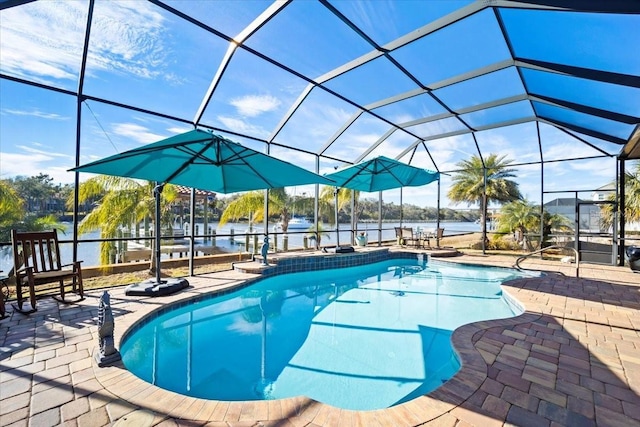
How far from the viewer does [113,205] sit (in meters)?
7.85

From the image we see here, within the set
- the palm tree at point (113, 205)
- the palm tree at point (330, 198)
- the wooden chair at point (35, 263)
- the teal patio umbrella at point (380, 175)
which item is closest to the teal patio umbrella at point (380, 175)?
the teal patio umbrella at point (380, 175)

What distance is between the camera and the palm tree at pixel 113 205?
297 inches

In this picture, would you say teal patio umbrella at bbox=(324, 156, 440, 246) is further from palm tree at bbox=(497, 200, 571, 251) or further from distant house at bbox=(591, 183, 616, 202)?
palm tree at bbox=(497, 200, 571, 251)

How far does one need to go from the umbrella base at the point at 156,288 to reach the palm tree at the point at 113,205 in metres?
2.56

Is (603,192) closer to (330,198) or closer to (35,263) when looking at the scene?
(330,198)

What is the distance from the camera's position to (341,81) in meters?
6.77

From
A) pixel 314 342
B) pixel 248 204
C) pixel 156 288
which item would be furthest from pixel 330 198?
pixel 314 342

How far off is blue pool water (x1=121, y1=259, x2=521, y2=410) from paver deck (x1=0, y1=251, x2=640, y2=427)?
1.74 ft

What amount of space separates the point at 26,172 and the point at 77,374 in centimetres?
731

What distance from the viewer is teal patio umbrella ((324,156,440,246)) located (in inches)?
336

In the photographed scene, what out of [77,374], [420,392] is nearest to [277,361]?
[420,392]

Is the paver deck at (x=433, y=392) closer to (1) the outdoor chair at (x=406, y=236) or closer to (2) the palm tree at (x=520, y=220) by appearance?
(1) the outdoor chair at (x=406, y=236)

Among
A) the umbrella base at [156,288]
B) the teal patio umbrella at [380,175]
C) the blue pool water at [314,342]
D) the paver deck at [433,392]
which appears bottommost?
the blue pool water at [314,342]

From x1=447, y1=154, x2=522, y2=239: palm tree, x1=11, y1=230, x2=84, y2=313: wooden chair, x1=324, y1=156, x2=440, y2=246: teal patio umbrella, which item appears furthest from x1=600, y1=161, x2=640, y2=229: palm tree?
x1=11, y1=230, x2=84, y2=313: wooden chair
